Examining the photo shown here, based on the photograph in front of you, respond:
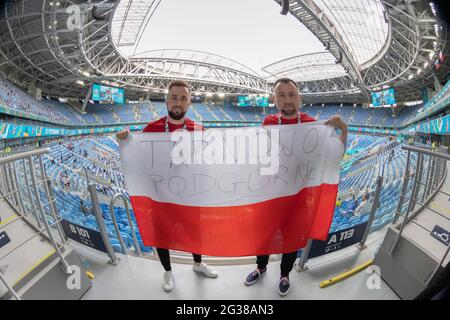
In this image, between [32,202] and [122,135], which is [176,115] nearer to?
[122,135]

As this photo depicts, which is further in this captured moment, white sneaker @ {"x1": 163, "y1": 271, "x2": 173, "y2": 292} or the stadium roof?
the stadium roof

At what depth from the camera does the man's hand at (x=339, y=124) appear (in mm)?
1286

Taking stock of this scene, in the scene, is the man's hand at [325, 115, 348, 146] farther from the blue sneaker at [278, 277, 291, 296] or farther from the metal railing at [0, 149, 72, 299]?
the metal railing at [0, 149, 72, 299]

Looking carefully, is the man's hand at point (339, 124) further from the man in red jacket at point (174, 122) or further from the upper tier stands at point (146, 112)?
the upper tier stands at point (146, 112)

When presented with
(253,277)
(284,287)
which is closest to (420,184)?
(284,287)

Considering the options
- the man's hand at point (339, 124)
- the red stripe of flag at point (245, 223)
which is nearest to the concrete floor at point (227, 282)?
the red stripe of flag at point (245, 223)

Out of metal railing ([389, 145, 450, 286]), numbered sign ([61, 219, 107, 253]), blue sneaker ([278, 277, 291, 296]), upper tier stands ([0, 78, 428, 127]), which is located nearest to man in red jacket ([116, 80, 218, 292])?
blue sneaker ([278, 277, 291, 296])

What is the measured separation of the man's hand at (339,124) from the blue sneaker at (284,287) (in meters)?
1.12

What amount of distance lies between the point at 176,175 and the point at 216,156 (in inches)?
12.9

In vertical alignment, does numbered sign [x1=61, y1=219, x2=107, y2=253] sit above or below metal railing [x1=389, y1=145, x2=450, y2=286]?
below

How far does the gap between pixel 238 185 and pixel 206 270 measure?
0.79 m

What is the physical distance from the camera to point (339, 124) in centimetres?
128

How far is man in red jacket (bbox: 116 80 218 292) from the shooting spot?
138cm
